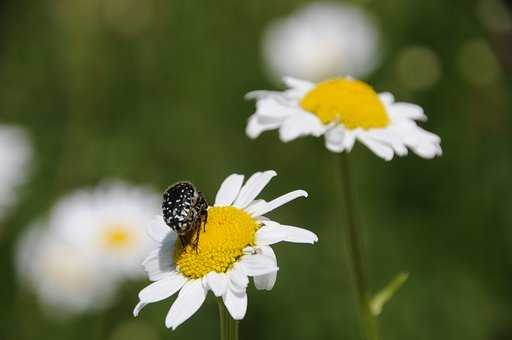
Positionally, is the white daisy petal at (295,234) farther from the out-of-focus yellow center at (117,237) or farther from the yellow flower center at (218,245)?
the out-of-focus yellow center at (117,237)

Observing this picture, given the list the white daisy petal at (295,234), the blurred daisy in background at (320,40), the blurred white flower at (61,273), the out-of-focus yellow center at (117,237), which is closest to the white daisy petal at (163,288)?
the white daisy petal at (295,234)

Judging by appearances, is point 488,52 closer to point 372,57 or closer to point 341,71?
point 372,57

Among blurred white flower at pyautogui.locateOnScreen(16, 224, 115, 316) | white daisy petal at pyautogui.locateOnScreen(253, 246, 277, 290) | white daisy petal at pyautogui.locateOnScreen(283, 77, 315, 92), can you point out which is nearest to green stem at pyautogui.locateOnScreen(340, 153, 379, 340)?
white daisy petal at pyautogui.locateOnScreen(283, 77, 315, 92)

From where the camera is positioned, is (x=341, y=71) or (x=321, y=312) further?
(x=341, y=71)

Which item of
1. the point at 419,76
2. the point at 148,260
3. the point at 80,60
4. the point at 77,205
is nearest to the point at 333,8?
the point at 419,76

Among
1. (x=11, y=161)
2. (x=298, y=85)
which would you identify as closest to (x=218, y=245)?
(x=298, y=85)

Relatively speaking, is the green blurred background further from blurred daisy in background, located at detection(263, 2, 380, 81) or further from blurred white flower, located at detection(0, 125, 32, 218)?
blurred white flower, located at detection(0, 125, 32, 218)
